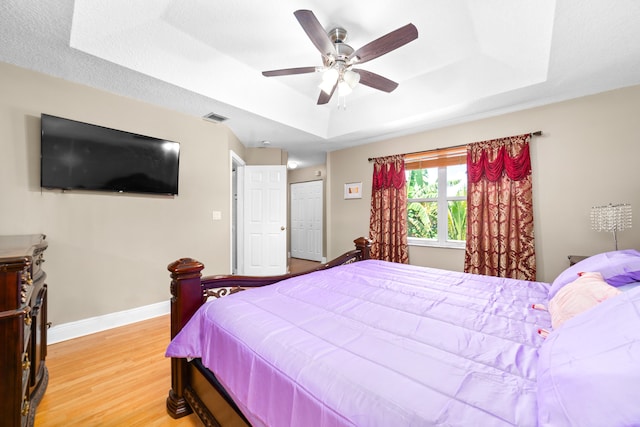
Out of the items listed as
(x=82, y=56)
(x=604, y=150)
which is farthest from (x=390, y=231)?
(x=82, y=56)

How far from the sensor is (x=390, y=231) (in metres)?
4.19

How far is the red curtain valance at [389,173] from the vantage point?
13.6 ft

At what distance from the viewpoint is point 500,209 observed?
Answer: 3.28m

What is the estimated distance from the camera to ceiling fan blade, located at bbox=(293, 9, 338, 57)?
1.59 m

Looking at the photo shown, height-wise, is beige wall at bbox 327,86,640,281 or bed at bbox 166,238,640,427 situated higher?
beige wall at bbox 327,86,640,281

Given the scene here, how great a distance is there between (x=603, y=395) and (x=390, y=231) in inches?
145

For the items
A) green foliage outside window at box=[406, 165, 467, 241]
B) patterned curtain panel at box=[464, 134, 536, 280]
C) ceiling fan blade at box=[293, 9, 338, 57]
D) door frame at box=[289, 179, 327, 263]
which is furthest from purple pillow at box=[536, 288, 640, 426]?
door frame at box=[289, 179, 327, 263]

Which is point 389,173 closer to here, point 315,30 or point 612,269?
point 315,30

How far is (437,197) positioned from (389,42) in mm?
2669

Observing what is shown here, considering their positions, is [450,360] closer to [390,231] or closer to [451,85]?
[451,85]

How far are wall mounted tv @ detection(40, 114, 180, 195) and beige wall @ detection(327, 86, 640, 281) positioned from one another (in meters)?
3.74

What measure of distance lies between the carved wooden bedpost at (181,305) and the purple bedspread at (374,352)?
0.08m

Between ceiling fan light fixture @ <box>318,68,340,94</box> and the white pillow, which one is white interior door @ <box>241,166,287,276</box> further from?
the white pillow

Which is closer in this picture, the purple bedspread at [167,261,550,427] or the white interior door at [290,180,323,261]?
the purple bedspread at [167,261,550,427]
